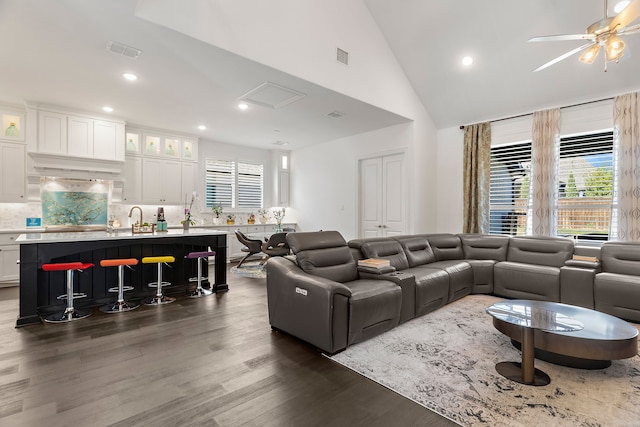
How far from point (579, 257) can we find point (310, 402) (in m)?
4.34

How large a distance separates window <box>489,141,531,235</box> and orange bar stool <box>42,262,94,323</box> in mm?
6670

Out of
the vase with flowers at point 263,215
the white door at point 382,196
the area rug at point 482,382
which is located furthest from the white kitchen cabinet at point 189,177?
the area rug at point 482,382

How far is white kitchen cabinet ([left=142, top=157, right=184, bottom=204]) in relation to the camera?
6750 mm

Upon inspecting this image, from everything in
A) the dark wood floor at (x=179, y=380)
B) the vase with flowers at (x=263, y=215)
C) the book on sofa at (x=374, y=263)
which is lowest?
the dark wood floor at (x=179, y=380)

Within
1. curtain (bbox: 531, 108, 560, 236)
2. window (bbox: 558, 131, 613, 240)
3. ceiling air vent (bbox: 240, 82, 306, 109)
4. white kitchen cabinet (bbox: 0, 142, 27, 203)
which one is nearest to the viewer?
ceiling air vent (bbox: 240, 82, 306, 109)

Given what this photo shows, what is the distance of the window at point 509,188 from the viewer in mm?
5711

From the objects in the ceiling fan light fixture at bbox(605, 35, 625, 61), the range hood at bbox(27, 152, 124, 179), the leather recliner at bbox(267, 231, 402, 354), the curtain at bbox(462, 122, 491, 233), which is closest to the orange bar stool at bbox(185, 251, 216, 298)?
the leather recliner at bbox(267, 231, 402, 354)

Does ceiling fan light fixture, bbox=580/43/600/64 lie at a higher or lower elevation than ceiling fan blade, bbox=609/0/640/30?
lower

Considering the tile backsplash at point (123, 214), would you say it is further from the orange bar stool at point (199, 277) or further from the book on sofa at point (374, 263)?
the book on sofa at point (374, 263)

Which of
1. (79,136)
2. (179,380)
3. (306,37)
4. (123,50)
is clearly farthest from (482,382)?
(79,136)

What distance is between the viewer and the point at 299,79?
13.8 ft

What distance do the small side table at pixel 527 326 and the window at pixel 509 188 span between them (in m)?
3.26

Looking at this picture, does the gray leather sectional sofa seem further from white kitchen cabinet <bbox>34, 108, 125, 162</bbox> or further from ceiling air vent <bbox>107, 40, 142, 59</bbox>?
white kitchen cabinet <bbox>34, 108, 125, 162</bbox>

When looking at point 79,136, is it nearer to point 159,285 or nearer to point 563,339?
point 159,285
